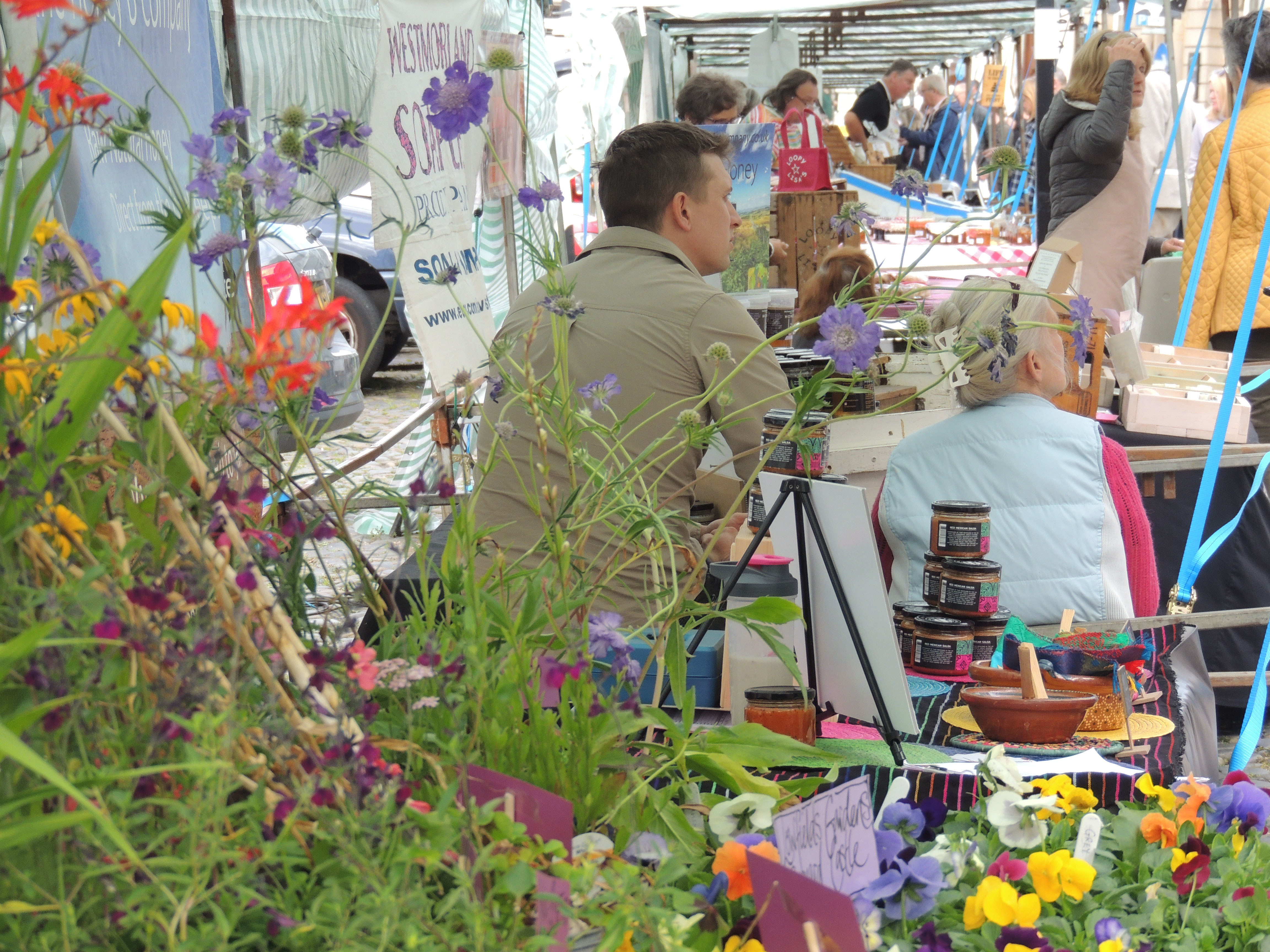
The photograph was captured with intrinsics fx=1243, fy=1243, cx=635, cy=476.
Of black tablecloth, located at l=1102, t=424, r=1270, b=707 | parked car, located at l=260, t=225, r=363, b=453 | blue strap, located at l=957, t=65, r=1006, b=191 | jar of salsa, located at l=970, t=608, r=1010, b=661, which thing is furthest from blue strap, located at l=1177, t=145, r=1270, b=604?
blue strap, located at l=957, t=65, r=1006, b=191

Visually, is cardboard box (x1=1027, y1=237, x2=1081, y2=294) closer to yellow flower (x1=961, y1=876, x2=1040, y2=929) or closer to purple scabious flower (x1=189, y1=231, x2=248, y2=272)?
yellow flower (x1=961, y1=876, x2=1040, y2=929)

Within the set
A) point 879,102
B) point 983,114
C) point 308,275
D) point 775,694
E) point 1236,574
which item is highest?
point 983,114

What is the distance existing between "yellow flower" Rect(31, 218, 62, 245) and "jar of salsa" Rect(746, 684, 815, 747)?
0.82 metres

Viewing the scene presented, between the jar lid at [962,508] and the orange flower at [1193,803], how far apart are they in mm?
Answer: 729

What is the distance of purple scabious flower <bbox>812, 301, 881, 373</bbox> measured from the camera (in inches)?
43.0

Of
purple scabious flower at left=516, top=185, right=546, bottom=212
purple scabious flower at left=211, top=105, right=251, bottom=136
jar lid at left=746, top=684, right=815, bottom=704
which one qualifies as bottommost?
jar lid at left=746, top=684, right=815, bottom=704

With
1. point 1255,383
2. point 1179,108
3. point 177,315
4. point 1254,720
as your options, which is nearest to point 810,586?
point 177,315

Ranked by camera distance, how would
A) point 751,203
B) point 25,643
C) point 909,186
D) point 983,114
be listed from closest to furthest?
point 25,643
point 909,186
point 751,203
point 983,114

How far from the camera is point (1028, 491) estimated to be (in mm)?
2463

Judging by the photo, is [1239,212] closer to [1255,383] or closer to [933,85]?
[1255,383]

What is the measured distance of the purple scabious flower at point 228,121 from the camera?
3.47 feet

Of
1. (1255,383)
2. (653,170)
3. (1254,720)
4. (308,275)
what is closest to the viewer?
(1254,720)

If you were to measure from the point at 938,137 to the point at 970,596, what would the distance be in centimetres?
1556

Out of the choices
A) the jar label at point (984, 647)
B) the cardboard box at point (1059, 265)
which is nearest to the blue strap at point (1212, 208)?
the cardboard box at point (1059, 265)
